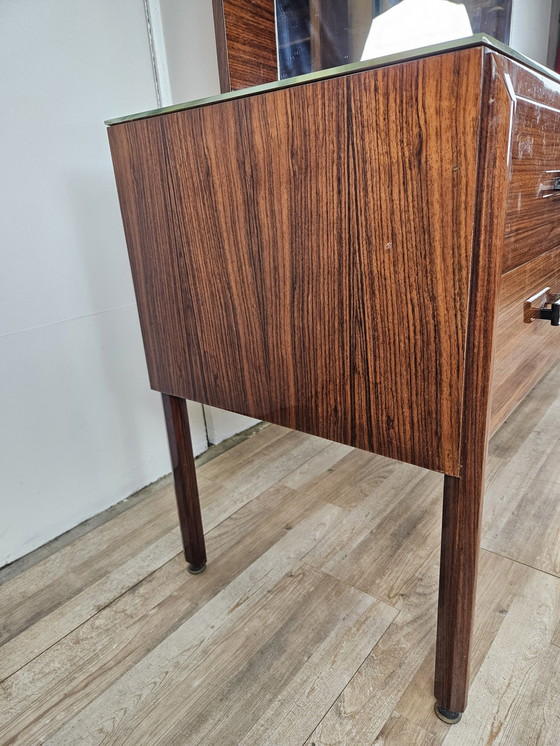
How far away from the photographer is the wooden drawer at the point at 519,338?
53 cm

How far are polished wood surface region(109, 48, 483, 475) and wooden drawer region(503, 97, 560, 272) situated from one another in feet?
0.25

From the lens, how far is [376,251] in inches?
19.9

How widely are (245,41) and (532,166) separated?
2.20 feet

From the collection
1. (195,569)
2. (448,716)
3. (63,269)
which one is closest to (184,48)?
(63,269)

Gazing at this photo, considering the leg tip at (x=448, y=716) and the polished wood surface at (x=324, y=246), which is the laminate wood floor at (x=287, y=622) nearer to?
the leg tip at (x=448, y=716)

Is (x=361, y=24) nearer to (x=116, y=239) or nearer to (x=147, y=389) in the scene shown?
(x=116, y=239)

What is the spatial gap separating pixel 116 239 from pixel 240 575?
2.41 ft

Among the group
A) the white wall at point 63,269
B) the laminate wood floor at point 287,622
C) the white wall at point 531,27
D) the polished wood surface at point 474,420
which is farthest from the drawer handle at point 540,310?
the white wall at point 531,27

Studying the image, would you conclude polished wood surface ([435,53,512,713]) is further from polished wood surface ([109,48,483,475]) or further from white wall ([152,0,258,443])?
white wall ([152,0,258,443])

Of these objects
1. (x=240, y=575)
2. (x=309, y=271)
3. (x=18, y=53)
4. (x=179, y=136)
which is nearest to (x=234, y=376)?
(x=309, y=271)

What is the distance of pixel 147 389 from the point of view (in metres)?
1.19

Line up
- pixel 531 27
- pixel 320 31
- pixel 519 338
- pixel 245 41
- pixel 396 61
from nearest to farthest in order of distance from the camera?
1. pixel 396 61
2. pixel 519 338
3. pixel 245 41
4. pixel 320 31
5. pixel 531 27

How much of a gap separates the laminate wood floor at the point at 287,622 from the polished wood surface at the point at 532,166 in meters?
0.58

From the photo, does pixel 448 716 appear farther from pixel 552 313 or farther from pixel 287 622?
pixel 552 313
